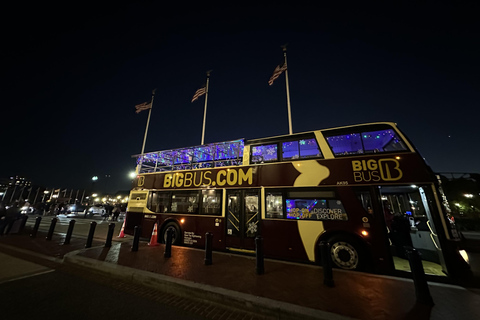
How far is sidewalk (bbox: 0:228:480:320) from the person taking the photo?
324cm

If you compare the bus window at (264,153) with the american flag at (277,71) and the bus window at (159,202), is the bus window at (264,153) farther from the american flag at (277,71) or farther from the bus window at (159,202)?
the american flag at (277,71)

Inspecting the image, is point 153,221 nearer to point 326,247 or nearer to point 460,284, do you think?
point 326,247

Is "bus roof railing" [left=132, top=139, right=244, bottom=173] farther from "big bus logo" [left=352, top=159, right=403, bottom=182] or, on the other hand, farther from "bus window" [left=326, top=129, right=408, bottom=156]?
"big bus logo" [left=352, top=159, right=403, bottom=182]

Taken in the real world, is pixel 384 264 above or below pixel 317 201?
below

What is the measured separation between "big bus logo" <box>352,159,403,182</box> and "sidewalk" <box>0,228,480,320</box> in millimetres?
2619

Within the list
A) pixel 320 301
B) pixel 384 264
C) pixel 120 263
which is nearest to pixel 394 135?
pixel 384 264

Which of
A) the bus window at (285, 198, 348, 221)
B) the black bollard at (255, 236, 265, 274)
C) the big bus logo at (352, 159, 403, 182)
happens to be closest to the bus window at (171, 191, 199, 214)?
the black bollard at (255, 236, 265, 274)

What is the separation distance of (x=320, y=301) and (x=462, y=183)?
3362 cm

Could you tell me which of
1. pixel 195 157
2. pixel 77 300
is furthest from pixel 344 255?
pixel 195 157

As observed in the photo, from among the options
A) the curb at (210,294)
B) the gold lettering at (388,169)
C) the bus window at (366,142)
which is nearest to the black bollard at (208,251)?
the curb at (210,294)

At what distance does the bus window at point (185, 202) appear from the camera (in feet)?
26.8

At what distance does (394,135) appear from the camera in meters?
5.76

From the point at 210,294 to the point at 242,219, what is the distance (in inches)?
132

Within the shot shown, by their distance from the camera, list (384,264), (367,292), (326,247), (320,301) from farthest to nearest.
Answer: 1. (384,264)
2. (326,247)
3. (367,292)
4. (320,301)
